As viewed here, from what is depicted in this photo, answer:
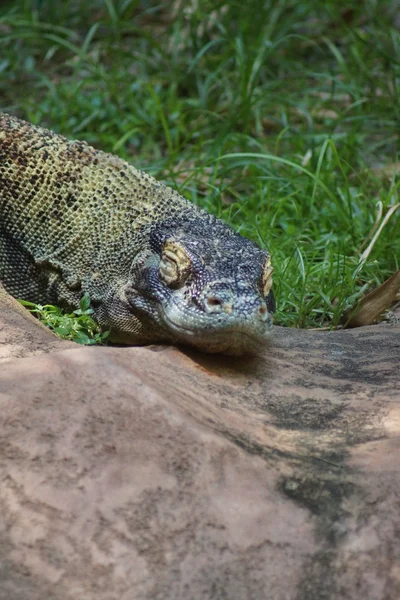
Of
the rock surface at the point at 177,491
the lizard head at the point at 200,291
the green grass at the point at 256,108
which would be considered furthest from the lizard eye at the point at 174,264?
the green grass at the point at 256,108

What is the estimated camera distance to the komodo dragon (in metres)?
3.87

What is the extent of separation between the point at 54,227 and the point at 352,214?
2453 mm

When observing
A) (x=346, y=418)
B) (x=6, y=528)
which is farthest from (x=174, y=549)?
(x=346, y=418)

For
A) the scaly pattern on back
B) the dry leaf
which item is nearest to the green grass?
the dry leaf

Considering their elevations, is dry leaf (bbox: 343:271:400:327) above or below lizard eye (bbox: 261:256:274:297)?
below

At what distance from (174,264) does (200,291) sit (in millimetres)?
302

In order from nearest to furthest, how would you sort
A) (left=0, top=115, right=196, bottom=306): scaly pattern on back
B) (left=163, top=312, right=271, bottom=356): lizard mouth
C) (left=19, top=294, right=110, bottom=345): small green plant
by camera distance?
(left=163, top=312, right=271, bottom=356): lizard mouth
(left=19, top=294, right=110, bottom=345): small green plant
(left=0, top=115, right=196, bottom=306): scaly pattern on back

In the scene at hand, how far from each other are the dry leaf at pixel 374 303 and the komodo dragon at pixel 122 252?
3.88 feet

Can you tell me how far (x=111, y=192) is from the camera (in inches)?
207

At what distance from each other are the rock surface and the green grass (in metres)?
2.46

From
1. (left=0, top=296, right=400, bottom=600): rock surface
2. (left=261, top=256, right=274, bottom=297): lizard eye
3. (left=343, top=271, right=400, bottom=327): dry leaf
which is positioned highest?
(left=261, top=256, right=274, bottom=297): lizard eye

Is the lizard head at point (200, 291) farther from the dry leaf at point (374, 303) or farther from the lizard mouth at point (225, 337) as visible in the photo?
the dry leaf at point (374, 303)

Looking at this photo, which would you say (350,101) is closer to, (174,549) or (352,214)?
(352,214)

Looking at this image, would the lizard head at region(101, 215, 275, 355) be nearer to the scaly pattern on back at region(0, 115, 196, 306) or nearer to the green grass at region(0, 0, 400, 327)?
the scaly pattern on back at region(0, 115, 196, 306)
